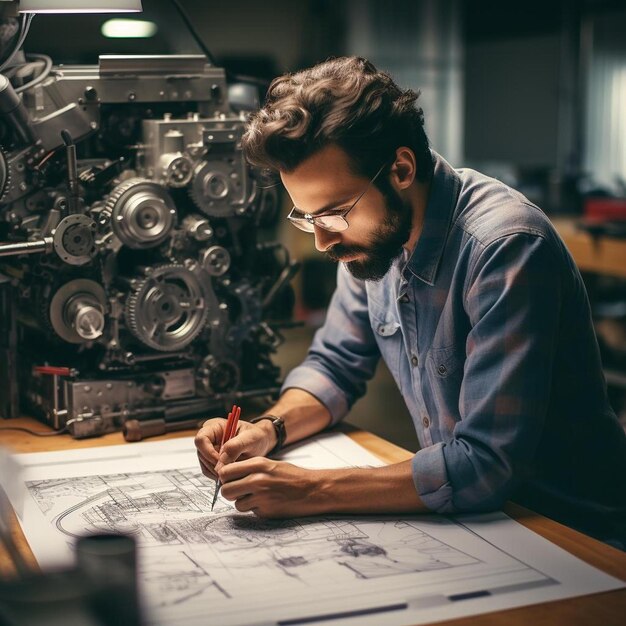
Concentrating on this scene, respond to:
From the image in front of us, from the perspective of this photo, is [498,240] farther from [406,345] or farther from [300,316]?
[300,316]

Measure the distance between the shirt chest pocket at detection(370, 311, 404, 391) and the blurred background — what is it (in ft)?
4.97

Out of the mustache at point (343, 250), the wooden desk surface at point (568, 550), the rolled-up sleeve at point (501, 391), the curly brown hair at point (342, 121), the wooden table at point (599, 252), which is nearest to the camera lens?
the wooden desk surface at point (568, 550)

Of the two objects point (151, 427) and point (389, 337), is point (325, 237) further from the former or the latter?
point (151, 427)

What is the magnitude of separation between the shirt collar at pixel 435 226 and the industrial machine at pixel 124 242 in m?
0.50

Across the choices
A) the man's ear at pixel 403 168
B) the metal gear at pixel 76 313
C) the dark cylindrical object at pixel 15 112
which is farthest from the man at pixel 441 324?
the dark cylindrical object at pixel 15 112

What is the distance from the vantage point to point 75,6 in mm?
1669

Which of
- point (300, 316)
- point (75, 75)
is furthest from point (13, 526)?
point (300, 316)

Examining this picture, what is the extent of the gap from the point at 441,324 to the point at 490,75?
3703mm

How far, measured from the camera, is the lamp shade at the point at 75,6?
1.67 m

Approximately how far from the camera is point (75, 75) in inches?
74.6

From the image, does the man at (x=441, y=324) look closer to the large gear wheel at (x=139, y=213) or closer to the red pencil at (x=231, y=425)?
the red pencil at (x=231, y=425)

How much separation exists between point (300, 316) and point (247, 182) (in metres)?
3.90

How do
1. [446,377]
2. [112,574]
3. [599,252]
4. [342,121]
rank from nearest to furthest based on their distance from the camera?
[112,574]
[342,121]
[446,377]
[599,252]

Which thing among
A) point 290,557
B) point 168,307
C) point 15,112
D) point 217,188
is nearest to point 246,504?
point 290,557
